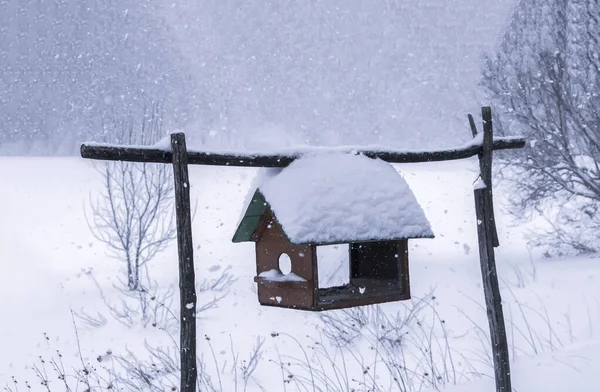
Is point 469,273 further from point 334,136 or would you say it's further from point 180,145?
point 334,136

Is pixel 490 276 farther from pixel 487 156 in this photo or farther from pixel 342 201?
pixel 342 201

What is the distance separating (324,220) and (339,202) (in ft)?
0.51

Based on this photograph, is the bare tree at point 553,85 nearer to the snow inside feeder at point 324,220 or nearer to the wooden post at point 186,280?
the snow inside feeder at point 324,220

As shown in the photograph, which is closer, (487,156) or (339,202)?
(339,202)

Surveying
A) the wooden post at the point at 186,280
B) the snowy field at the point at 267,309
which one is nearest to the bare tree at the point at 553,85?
the snowy field at the point at 267,309

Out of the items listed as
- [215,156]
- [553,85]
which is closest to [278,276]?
[215,156]

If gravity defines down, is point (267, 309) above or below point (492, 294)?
below

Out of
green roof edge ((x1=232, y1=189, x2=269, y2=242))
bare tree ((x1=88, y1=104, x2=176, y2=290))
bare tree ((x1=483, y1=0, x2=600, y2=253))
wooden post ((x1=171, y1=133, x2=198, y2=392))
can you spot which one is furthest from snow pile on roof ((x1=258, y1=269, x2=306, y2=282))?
bare tree ((x1=483, y1=0, x2=600, y2=253))

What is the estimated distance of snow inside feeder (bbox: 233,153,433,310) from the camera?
3984mm

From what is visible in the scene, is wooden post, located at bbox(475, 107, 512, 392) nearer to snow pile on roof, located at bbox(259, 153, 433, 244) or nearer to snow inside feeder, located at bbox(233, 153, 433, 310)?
snow inside feeder, located at bbox(233, 153, 433, 310)

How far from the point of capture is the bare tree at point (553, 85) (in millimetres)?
14906

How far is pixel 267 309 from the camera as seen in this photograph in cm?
1548

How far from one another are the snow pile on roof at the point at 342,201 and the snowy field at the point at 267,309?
1870mm

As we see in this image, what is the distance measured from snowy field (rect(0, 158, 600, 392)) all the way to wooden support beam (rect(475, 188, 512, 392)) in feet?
2.50
